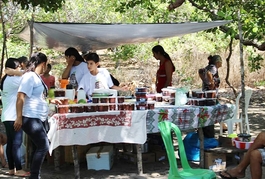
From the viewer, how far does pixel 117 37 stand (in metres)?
7.41

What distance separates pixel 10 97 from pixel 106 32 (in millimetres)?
1959

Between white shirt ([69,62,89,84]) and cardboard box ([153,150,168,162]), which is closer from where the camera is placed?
cardboard box ([153,150,168,162])

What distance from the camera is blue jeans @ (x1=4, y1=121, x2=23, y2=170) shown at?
216 inches

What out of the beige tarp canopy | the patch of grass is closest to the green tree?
the beige tarp canopy

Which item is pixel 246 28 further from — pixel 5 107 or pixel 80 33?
pixel 5 107

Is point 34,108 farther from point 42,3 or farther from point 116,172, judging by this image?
point 42,3

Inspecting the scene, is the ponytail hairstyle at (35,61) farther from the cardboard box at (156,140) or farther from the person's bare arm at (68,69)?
the cardboard box at (156,140)

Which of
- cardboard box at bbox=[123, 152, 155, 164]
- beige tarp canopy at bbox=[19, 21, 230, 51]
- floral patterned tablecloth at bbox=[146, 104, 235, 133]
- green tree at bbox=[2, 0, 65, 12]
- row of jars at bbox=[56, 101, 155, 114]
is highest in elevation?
green tree at bbox=[2, 0, 65, 12]

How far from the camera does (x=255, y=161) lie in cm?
431

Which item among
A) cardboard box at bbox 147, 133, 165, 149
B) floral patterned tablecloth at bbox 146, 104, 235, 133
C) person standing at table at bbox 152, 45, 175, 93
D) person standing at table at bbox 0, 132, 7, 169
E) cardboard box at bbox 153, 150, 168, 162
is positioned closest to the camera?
floral patterned tablecloth at bbox 146, 104, 235, 133

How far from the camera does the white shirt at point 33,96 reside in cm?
466

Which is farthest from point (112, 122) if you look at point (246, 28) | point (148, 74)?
point (148, 74)

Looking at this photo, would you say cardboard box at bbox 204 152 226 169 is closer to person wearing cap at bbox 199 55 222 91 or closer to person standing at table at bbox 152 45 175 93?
person standing at table at bbox 152 45 175 93

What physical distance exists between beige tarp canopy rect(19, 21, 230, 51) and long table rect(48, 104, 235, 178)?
139 centimetres
